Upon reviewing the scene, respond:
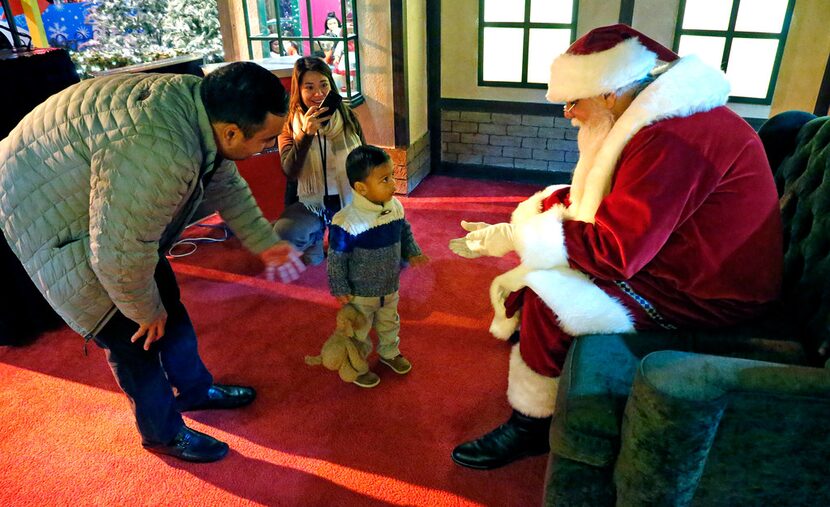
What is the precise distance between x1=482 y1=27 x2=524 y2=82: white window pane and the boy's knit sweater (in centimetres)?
246

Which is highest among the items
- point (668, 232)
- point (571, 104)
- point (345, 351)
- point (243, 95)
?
point (243, 95)

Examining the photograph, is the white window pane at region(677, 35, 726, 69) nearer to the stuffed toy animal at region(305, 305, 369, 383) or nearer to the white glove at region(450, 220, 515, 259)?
the white glove at region(450, 220, 515, 259)

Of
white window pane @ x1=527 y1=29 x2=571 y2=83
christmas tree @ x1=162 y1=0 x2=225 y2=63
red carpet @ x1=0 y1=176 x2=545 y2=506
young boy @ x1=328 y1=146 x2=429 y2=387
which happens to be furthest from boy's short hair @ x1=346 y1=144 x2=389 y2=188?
christmas tree @ x1=162 y1=0 x2=225 y2=63

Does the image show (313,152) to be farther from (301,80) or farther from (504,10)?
(504,10)

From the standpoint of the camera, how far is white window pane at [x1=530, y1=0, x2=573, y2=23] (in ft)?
12.5

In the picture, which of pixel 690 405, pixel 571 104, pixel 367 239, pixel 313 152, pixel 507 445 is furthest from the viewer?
pixel 313 152

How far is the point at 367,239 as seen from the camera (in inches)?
77.5

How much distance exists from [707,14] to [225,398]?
366 cm

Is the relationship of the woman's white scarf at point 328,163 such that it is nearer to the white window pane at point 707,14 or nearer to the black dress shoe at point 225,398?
the black dress shoe at point 225,398

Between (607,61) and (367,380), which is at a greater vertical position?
(607,61)

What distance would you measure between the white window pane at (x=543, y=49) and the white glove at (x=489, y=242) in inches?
96.9

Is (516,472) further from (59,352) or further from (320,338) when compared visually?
(59,352)

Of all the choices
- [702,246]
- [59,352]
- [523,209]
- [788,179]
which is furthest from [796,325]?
[59,352]

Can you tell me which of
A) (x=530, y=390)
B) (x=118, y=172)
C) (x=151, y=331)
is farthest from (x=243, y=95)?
(x=530, y=390)
